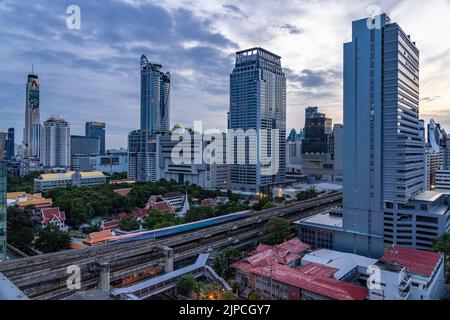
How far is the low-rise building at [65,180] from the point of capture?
651 inches

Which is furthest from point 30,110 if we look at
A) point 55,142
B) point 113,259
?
point 113,259

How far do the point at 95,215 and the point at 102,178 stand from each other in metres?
8.54

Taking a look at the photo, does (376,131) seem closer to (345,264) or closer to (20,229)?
(345,264)

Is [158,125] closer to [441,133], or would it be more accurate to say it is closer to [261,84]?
[261,84]

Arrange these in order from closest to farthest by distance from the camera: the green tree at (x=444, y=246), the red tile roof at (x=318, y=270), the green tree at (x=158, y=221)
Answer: the red tile roof at (x=318, y=270) → the green tree at (x=444, y=246) → the green tree at (x=158, y=221)

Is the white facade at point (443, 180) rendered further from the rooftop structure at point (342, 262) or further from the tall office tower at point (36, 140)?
the tall office tower at point (36, 140)

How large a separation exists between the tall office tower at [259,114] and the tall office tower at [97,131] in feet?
83.2

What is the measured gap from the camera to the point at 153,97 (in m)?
26.3

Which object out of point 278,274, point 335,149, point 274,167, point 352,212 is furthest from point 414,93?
point 335,149

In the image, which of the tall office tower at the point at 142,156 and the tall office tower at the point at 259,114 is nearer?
the tall office tower at the point at 259,114

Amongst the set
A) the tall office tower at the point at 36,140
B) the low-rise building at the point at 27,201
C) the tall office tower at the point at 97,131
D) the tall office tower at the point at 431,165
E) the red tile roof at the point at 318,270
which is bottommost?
the red tile roof at the point at 318,270

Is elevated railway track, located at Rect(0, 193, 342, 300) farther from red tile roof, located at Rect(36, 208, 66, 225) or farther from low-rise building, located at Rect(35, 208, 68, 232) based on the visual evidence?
red tile roof, located at Rect(36, 208, 66, 225)

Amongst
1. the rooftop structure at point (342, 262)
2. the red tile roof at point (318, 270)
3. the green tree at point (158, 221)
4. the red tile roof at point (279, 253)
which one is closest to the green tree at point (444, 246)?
the rooftop structure at point (342, 262)

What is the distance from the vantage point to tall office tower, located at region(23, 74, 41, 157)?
28317 mm
